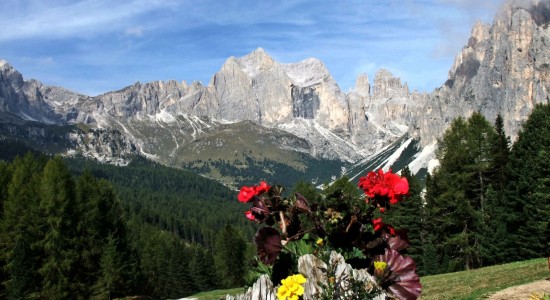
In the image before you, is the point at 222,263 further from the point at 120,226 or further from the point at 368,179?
the point at 368,179

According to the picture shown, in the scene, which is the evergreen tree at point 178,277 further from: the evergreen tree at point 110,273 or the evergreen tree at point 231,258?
Answer: the evergreen tree at point 110,273

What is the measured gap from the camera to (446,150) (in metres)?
45.4

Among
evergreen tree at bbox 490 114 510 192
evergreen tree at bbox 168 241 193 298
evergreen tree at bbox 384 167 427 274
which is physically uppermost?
evergreen tree at bbox 490 114 510 192

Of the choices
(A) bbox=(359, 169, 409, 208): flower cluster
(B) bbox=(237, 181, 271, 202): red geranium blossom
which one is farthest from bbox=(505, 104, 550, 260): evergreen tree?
(B) bbox=(237, 181, 271, 202): red geranium blossom

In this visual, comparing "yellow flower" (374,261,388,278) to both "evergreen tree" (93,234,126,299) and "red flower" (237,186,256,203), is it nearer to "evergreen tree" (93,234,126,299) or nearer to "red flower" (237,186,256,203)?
"red flower" (237,186,256,203)

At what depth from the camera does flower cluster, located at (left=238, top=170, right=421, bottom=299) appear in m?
5.32

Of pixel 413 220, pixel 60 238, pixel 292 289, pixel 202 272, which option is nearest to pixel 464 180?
pixel 413 220

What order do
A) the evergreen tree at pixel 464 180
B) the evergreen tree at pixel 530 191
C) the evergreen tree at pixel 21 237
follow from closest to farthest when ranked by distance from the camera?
the evergreen tree at pixel 530 191
the evergreen tree at pixel 21 237
the evergreen tree at pixel 464 180

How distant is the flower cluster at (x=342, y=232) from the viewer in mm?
5324

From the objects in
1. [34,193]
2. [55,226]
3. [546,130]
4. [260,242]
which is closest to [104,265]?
[55,226]

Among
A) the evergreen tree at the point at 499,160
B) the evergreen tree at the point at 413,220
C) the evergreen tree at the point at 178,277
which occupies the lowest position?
the evergreen tree at the point at 178,277

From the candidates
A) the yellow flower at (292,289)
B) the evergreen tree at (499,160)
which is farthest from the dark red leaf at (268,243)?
the evergreen tree at (499,160)

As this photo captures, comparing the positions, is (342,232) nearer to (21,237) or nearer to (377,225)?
(377,225)

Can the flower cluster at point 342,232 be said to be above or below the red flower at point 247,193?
below
